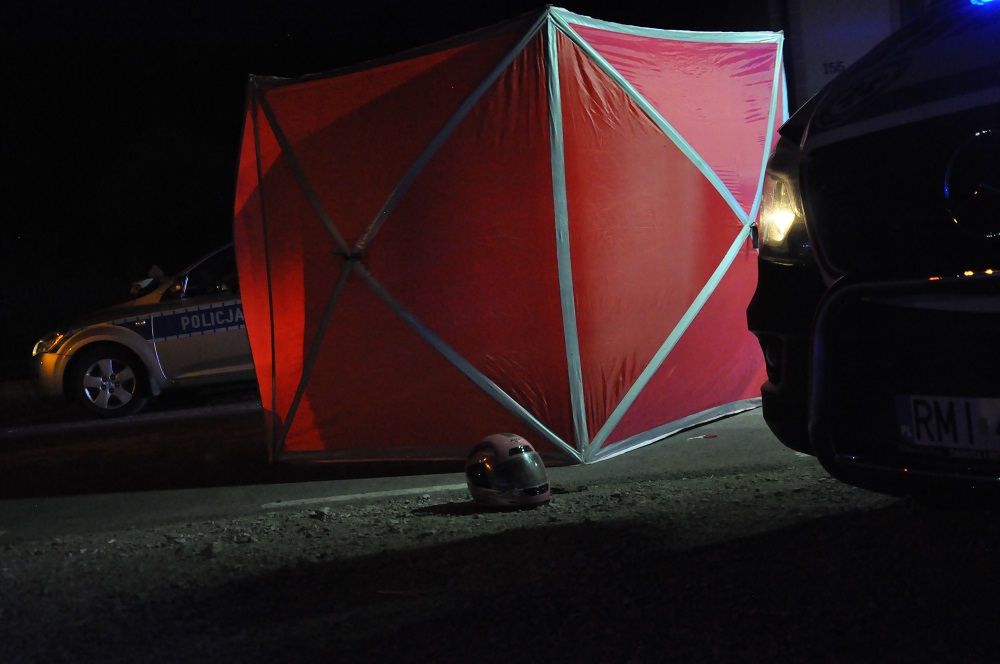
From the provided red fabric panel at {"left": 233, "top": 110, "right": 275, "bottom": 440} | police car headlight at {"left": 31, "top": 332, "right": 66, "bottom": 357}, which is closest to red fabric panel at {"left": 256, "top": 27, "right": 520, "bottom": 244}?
red fabric panel at {"left": 233, "top": 110, "right": 275, "bottom": 440}

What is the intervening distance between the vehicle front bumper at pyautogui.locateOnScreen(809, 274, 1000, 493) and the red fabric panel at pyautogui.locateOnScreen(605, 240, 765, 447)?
3.25 m

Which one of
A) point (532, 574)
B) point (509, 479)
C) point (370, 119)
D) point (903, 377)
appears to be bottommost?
point (532, 574)

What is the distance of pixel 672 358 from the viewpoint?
6531 mm

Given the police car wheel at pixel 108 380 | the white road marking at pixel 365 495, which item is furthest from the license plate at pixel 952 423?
the police car wheel at pixel 108 380

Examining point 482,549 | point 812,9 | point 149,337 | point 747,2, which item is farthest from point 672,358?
point 747,2

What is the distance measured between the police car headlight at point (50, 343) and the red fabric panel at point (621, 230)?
6.37 metres

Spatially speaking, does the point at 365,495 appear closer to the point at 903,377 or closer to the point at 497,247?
the point at 497,247

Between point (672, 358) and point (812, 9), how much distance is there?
6.62 meters

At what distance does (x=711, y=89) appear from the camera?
687 cm

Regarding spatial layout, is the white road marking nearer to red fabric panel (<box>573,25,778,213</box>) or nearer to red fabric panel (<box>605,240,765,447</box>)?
red fabric panel (<box>605,240,765,447</box>)

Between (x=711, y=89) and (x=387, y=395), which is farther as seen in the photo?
(x=711, y=89)

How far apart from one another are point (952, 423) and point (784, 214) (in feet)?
2.81

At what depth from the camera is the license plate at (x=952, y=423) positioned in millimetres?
2670

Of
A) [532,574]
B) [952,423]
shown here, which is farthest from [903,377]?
[532,574]
